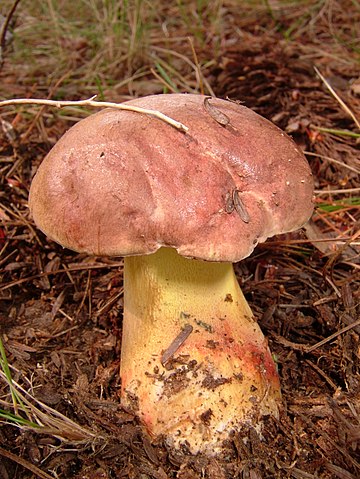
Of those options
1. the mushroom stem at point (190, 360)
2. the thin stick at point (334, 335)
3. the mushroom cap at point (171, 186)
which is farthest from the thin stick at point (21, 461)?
the thin stick at point (334, 335)

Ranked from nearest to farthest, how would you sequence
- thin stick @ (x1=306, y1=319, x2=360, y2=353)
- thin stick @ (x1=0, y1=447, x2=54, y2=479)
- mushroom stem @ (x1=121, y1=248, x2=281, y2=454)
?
thin stick @ (x1=0, y1=447, x2=54, y2=479) < mushroom stem @ (x1=121, y1=248, x2=281, y2=454) < thin stick @ (x1=306, y1=319, x2=360, y2=353)

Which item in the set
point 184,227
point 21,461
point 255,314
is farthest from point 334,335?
point 21,461

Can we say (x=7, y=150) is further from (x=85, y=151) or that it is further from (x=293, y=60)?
(x=293, y=60)

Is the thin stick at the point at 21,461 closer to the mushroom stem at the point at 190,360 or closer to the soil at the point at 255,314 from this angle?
the soil at the point at 255,314

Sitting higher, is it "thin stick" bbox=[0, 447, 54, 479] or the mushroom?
the mushroom

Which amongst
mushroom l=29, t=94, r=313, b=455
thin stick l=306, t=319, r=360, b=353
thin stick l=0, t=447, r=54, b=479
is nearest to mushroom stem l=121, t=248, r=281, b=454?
mushroom l=29, t=94, r=313, b=455

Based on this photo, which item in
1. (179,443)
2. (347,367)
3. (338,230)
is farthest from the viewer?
(338,230)

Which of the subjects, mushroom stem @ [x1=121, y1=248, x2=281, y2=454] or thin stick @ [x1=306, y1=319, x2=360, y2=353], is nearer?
mushroom stem @ [x1=121, y1=248, x2=281, y2=454]

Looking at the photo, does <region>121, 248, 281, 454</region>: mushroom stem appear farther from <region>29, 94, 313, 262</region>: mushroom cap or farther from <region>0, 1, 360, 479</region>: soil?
<region>29, 94, 313, 262</region>: mushroom cap

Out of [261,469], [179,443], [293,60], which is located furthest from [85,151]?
[293,60]
